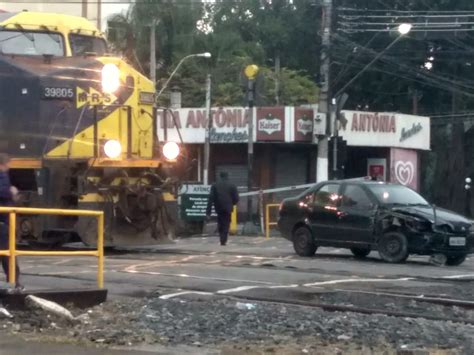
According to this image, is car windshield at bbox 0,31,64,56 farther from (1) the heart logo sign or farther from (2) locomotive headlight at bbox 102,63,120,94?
(1) the heart logo sign

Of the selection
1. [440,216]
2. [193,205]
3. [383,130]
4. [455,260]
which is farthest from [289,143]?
[440,216]

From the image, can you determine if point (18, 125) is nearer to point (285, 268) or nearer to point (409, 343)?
point (285, 268)

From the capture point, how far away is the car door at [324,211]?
2016 cm

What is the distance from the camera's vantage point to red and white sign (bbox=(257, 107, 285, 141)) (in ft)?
131

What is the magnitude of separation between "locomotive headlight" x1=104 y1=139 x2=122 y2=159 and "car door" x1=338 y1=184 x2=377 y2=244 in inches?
177

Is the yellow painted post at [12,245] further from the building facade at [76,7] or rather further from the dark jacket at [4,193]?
the building facade at [76,7]

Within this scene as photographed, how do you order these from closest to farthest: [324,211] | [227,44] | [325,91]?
[324,211] < [325,91] < [227,44]

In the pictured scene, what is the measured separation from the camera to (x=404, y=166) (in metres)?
44.5

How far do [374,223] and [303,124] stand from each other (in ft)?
68.4

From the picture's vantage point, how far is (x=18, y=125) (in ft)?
64.8

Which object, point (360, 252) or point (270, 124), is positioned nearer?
point (360, 252)

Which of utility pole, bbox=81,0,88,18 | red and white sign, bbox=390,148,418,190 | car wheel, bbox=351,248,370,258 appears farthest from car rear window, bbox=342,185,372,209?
utility pole, bbox=81,0,88,18

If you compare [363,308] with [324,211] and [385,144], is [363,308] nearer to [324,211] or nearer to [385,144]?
[324,211]

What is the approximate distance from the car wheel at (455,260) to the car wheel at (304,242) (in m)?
2.75
